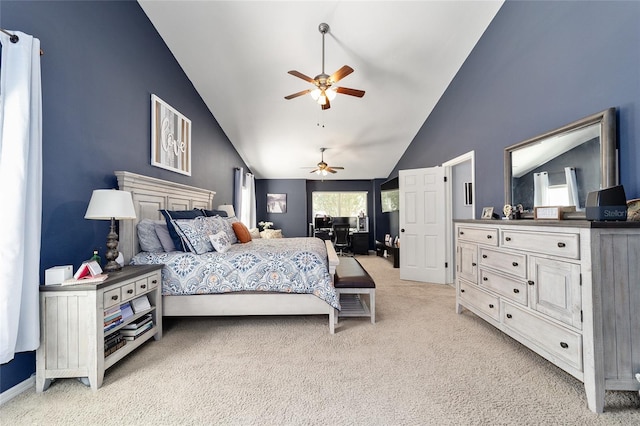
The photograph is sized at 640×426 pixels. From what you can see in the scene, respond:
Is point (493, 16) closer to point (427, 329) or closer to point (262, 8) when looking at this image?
point (262, 8)

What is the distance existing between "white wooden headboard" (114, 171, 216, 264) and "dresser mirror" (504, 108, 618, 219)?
3.89 meters

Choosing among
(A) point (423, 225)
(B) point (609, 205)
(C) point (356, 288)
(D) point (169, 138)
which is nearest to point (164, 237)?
(D) point (169, 138)

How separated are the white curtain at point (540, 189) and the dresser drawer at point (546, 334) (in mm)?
1038

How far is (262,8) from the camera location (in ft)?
9.51

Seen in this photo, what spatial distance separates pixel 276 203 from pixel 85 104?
5947 mm

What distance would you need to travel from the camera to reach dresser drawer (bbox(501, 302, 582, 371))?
1.52 m

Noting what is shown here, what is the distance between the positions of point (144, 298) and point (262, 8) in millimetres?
3258

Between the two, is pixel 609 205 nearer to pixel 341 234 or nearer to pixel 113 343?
pixel 113 343

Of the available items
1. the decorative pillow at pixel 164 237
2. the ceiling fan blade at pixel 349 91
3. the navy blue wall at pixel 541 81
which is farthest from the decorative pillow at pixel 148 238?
the navy blue wall at pixel 541 81

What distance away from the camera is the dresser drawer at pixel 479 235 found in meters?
2.24

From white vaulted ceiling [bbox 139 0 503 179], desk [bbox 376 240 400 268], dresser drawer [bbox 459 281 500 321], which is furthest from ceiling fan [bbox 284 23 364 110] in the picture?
desk [bbox 376 240 400 268]

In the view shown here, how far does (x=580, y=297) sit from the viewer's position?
4.88 feet

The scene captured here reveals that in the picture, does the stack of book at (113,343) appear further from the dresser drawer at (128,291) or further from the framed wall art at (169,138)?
the framed wall art at (169,138)

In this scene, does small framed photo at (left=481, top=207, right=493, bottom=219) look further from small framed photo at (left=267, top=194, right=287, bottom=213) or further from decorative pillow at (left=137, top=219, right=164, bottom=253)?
small framed photo at (left=267, top=194, right=287, bottom=213)
